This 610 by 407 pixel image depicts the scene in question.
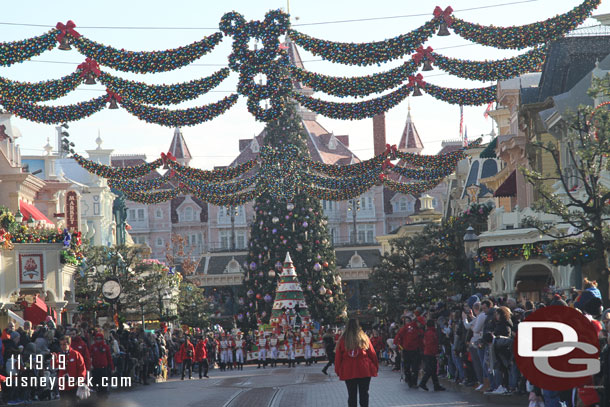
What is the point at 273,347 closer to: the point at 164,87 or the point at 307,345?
the point at 307,345

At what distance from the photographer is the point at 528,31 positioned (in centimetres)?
2491

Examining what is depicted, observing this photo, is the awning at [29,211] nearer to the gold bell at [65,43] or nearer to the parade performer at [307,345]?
the parade performer at [307,345]

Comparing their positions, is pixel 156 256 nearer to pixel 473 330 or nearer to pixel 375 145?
pixel 375 145

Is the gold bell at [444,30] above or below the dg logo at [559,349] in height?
above

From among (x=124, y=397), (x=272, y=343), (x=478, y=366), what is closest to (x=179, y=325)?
(x=272, y=343)

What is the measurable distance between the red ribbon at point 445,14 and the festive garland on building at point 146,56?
4.73 m

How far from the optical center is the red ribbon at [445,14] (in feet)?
82.5

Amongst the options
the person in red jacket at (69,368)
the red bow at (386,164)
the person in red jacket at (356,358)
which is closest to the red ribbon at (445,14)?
the red bow at (386,164)

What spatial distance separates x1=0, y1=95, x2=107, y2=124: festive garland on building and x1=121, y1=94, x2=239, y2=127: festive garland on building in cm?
75

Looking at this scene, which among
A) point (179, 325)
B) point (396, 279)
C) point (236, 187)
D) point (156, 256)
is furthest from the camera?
point (156, 256)

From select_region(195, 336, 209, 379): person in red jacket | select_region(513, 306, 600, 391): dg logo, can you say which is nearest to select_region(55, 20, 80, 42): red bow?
select_region(513, 306, 600, 391): dg logo

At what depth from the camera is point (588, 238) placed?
22.8 meters

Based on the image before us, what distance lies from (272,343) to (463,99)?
87.9 feet

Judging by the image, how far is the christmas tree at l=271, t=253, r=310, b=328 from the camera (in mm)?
54438
